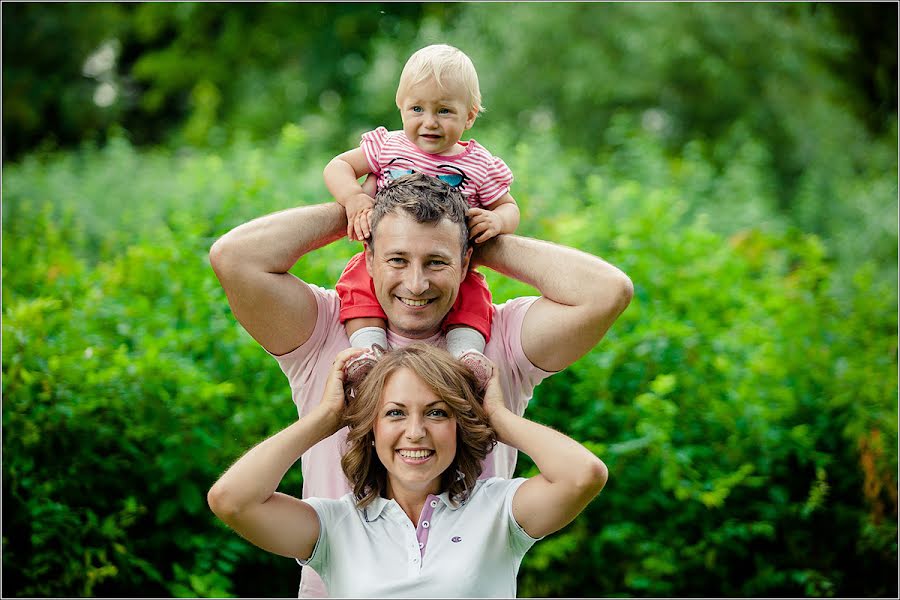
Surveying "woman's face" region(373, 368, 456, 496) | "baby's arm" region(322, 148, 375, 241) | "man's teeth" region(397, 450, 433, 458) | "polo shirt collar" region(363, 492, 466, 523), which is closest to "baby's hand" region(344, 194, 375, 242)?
"baby's arm" region(322, 148, 375, 241)

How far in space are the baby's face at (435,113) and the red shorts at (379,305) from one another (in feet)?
1.14

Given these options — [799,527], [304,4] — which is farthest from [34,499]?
[304,4]

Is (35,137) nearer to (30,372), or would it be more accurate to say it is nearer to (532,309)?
(30,372)

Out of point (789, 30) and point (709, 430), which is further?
point (789, 30)

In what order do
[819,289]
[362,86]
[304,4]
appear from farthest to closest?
[304,4], [362,86], [819,289]

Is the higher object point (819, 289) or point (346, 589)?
point (819, 289)

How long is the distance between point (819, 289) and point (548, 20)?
20.9ft

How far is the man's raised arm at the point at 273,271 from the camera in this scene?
2.72m

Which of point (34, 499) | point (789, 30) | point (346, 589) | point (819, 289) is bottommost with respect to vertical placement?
point (346, 589)

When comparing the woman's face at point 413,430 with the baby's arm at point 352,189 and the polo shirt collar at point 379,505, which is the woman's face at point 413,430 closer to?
the polo shirt collar at point 379,505

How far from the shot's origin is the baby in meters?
2.76

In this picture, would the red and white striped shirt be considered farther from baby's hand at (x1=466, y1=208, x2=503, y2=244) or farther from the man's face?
the man's face

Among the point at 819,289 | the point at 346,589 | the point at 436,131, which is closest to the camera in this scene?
the point at 346,589

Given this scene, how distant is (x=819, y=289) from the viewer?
20.4 feet
